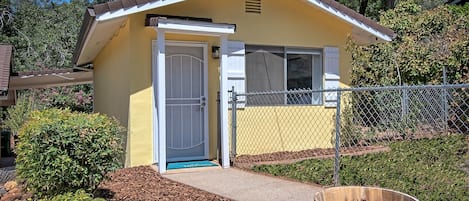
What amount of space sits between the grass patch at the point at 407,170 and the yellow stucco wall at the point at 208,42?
1.74 m

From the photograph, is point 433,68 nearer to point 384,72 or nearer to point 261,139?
point 384,72

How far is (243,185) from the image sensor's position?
18.9ft

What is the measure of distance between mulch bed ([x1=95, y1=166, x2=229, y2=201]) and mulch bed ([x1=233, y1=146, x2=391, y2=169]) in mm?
1752

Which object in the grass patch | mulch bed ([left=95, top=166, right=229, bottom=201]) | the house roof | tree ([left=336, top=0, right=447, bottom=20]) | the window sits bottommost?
mulch bed ([left=95, top=166, right=229, bottom=201])

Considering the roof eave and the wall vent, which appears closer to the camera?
the roof eave

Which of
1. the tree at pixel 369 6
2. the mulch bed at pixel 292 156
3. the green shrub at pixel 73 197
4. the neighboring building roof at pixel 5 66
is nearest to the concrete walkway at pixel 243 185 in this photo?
the mulch bed at pixel 292 156

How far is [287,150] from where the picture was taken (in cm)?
878

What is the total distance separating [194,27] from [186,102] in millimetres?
1611

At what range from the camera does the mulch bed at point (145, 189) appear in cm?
509

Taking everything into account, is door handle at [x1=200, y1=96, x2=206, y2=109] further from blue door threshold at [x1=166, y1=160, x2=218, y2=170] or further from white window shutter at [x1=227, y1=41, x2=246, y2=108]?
blue door threshold at [x1=166, y1=160, x2=218, y2=170]

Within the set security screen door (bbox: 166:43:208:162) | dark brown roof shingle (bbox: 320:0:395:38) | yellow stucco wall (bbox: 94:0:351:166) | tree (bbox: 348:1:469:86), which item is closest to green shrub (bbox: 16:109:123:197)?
yellow stucco wall (bbox: 94:0:351:166)

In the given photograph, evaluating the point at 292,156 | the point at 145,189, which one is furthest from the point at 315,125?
the point at 145,189

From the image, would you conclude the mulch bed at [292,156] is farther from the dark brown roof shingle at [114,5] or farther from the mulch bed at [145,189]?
the dark brown roof shingle at [114,5]

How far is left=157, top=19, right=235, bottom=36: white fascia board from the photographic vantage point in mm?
6570
